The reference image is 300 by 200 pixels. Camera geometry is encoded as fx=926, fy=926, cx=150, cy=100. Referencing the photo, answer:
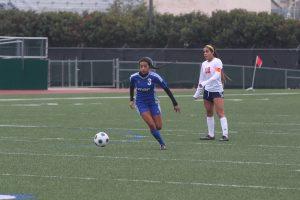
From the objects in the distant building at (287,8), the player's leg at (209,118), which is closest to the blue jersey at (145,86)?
the player's leg at (209,118)

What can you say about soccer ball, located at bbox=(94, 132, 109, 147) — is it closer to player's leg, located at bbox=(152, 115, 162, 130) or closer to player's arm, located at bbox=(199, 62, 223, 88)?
player's leg, located at bbox=(152, 115, 162, 130)

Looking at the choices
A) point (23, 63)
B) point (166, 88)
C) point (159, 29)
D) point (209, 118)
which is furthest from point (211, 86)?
point (159, 29)

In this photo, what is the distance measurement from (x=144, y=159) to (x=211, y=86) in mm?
4409

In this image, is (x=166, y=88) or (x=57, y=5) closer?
(x=166, y=88)

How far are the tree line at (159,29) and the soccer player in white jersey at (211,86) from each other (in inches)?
1529

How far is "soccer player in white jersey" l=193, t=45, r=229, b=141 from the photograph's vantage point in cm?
1819

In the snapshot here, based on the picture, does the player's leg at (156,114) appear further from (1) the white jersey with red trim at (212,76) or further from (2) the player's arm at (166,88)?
(1) the white jersey with red trim at (212,76)

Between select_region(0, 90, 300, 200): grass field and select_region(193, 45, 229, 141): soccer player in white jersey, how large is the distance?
1.39ft

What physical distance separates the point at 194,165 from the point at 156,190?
8.50 ft

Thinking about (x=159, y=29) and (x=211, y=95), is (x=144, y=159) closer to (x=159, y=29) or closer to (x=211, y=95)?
(x=211, y=95)

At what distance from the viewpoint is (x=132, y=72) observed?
51.9m

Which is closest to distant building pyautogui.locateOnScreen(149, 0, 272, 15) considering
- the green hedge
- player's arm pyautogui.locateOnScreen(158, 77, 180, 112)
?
the green hedge

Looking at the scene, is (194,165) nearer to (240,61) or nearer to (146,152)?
(146,152)

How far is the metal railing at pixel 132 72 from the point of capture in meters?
51.7
